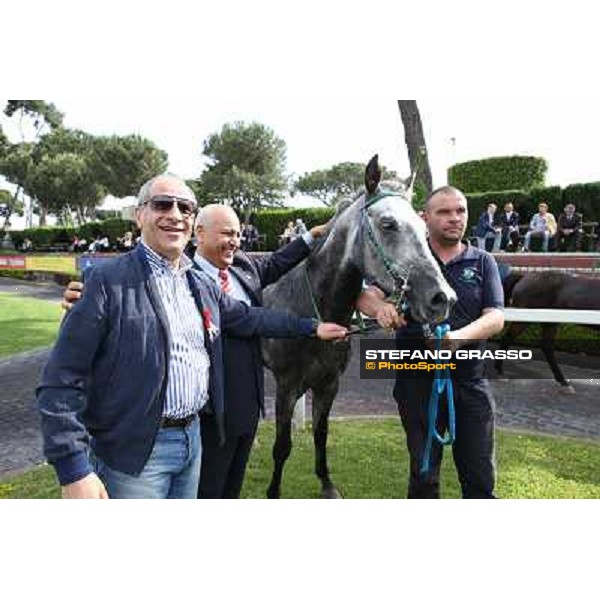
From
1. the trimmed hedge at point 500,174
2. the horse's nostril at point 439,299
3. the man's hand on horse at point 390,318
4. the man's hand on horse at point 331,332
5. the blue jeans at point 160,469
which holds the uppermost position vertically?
the trimmed hedge at point 500,174

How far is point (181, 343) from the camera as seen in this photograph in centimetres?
199

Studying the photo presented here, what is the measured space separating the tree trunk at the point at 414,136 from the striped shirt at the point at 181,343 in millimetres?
1532

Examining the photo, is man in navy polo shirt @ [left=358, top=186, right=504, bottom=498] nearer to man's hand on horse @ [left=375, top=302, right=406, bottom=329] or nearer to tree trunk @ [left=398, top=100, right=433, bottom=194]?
man's hand on horse @ [left=375, top=302, right=406, bottom=329]

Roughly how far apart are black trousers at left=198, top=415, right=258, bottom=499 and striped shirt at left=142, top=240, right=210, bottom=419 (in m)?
0.38

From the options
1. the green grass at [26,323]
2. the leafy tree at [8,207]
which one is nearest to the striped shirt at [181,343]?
the leafy tree at [8,207]

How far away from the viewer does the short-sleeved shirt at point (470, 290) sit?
2.57 meters

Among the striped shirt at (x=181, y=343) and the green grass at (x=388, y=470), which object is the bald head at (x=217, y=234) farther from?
the green grass at (x=388, y=470)

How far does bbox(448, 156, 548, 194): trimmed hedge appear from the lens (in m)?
8.15

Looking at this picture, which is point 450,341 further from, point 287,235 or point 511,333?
point 511,333
